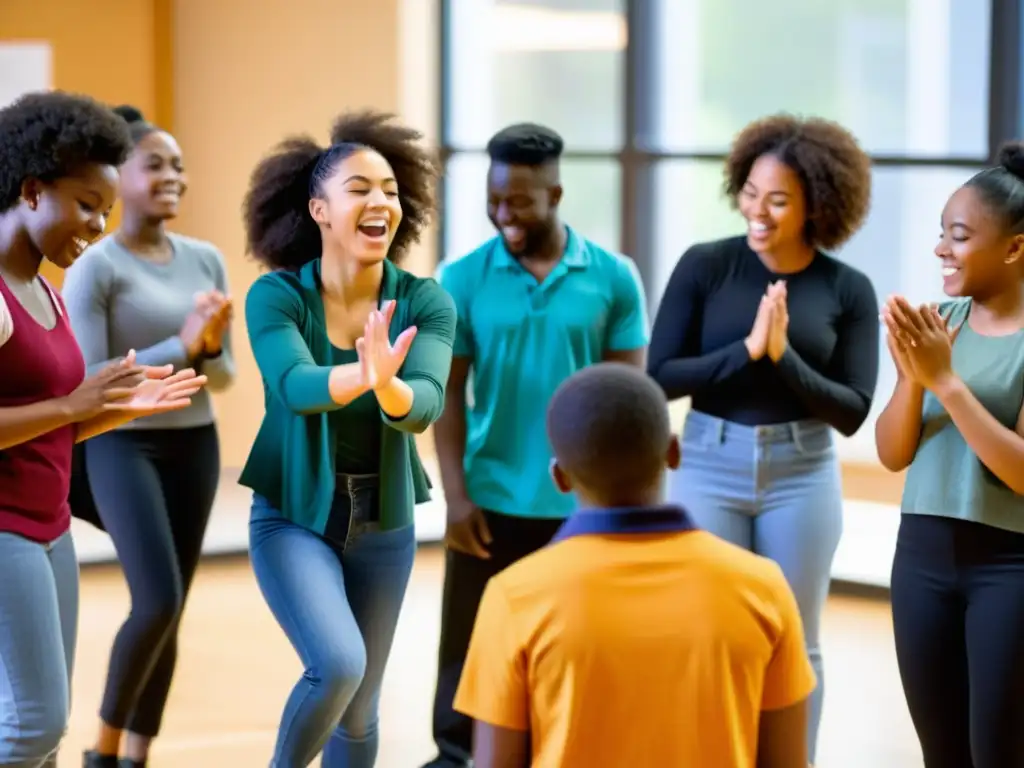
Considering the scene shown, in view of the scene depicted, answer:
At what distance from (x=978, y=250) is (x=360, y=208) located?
1.21 metres

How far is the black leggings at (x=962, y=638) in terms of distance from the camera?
272 cm

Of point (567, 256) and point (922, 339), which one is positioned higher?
point (567, 256)

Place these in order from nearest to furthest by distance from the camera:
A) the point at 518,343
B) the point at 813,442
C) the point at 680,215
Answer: the point at 813,442, the point at 518,343, the point at 680,215

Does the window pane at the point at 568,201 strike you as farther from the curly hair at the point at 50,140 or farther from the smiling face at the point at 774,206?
the curly hair at the point at 50,140

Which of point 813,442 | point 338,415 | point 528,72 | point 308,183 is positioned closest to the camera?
point 338,415

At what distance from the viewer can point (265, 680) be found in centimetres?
493

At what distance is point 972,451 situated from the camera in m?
2.83

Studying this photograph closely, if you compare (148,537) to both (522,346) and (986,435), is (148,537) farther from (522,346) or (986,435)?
(986,435)

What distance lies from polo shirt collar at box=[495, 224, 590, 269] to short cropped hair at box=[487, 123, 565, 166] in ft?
0.68

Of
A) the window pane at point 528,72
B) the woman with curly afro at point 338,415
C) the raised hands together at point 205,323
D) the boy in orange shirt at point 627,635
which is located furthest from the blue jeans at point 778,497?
the window pane at point 528,72

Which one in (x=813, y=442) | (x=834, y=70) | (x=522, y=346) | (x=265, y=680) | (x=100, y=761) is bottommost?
(x=265, y=680)

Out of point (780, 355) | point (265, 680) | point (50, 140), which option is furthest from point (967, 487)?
point (265, 680)

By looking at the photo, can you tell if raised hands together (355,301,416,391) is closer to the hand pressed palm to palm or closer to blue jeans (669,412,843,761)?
the hand pressed palm to palm

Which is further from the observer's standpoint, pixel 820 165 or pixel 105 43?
pixel 105 43
